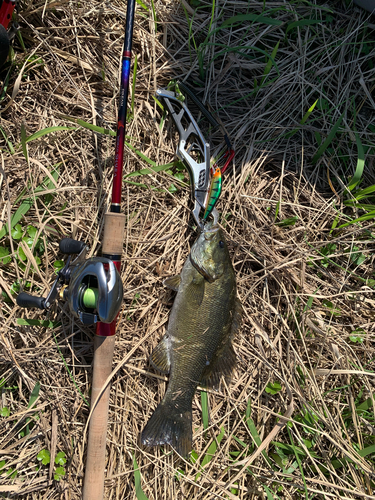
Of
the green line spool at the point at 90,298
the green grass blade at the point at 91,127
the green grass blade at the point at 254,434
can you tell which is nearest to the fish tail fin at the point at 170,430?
the green grass blade at the point at 254,434

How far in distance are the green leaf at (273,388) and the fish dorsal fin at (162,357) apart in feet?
2.47

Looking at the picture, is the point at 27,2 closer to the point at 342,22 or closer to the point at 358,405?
the point at 342,22

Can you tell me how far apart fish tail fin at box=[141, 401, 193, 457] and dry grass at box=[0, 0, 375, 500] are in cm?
12

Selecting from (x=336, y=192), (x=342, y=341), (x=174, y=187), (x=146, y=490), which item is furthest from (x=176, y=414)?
(x=336, y=192)

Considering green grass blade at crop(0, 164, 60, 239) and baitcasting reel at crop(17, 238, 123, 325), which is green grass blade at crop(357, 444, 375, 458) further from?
green grass blade at crop(0, 164, 60, 239)

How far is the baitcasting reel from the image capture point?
1.75m

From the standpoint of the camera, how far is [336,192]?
97.3 inches

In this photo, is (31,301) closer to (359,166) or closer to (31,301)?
(31,301)

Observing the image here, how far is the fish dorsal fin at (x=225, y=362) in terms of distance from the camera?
226 centimetres

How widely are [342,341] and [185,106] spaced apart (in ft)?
6.85

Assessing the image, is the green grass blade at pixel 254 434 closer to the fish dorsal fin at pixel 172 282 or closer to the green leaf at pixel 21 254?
the fish dorsal fin at pixel 172 282

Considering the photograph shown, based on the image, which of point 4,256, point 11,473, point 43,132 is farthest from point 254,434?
point 43,132

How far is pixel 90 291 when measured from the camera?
6.07 feet

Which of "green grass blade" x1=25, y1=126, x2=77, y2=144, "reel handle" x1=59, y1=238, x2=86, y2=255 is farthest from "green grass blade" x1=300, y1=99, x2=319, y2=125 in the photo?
"reel handle" x1=59, y1=238, x2=86, y2=255
